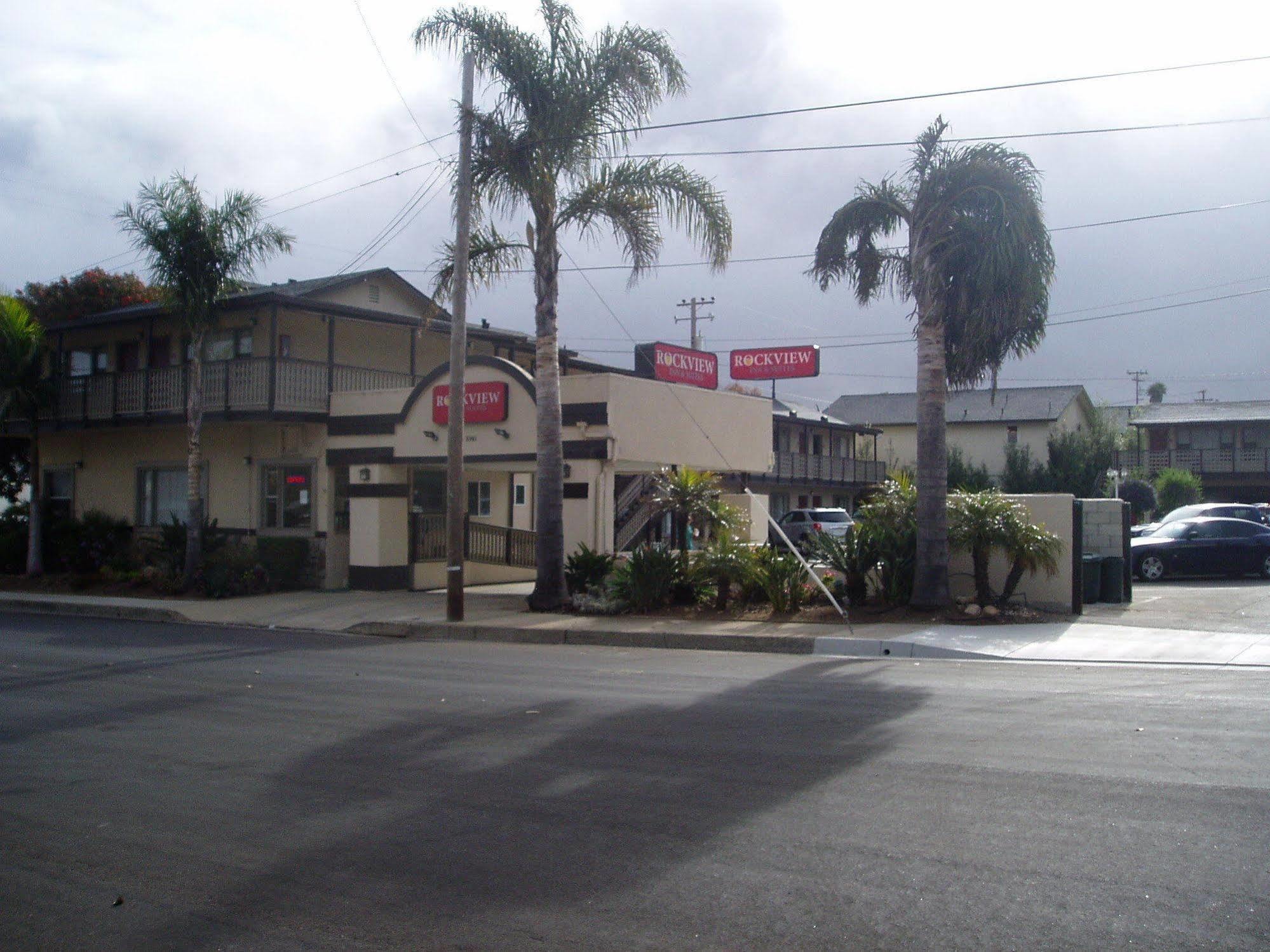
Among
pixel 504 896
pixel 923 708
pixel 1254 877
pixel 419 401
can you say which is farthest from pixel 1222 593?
pixel 504 896

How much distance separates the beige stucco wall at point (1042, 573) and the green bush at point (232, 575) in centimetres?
1448

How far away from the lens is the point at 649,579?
60.3 ft

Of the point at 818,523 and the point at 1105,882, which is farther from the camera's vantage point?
the point at 818,523

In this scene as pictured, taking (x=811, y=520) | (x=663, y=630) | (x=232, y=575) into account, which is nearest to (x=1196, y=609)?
(x=663, y=630)

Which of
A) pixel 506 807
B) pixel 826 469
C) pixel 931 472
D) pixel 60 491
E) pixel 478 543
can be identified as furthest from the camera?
pixel 826 469

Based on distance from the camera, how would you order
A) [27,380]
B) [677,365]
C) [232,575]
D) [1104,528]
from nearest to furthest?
[1104,528] → [232,575] → [27,380] → [677,365]

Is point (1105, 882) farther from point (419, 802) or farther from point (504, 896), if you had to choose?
point (419, 802)

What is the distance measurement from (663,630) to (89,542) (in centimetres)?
1782

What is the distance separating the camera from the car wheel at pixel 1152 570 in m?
24.6

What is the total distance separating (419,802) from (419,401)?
1689cm

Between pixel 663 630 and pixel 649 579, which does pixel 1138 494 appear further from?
pixel 663 630

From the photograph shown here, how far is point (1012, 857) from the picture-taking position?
5441mm

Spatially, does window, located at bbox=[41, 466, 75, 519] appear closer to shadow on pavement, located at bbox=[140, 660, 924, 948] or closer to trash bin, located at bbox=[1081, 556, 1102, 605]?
shadow on pavement, located at bbox=[140, 660, 924, 948]

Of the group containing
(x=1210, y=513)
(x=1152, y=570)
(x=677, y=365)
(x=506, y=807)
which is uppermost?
(x=677, y=365)
